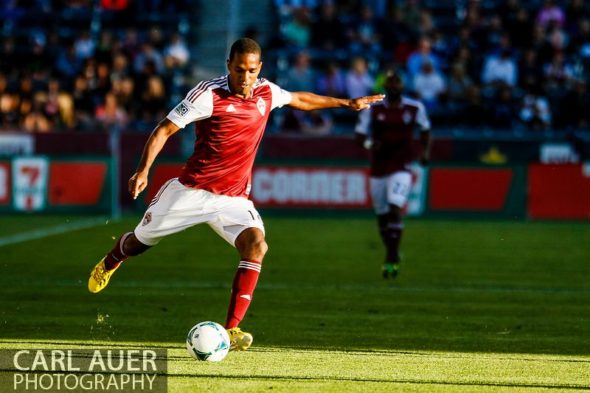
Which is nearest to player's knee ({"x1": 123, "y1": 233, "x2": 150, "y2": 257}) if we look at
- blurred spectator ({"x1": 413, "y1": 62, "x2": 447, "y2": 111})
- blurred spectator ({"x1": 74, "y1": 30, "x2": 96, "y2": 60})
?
blurred spectator ({"x1": 413, "y1": 62, "x2": 447, "y2": 111})

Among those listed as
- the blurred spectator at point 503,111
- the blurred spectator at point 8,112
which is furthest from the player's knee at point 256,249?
the blurred spectator at point 8,112

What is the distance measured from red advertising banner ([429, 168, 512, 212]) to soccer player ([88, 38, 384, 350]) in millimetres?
14878

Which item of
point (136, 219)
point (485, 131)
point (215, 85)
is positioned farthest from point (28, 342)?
point (485, 131)

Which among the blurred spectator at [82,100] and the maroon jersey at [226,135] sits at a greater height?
the maroon jersey at [226,135]

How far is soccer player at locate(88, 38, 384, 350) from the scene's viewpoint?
9758 mm

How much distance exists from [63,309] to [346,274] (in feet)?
15.3

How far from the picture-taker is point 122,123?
27672mm

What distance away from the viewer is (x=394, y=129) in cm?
1648

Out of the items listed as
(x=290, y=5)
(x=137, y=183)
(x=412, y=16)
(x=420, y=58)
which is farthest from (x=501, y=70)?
(x=137, y=183)

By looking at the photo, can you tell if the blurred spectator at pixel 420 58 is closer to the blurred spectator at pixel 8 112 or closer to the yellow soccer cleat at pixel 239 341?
the blurred spectator at pixel 8 112

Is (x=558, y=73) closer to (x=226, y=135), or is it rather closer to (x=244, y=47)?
(x=226, y=135)

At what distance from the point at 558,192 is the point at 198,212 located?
16050 mm

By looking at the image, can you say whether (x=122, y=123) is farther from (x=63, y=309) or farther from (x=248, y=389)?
(x=248, y=389)

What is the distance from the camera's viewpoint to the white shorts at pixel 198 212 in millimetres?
10117
